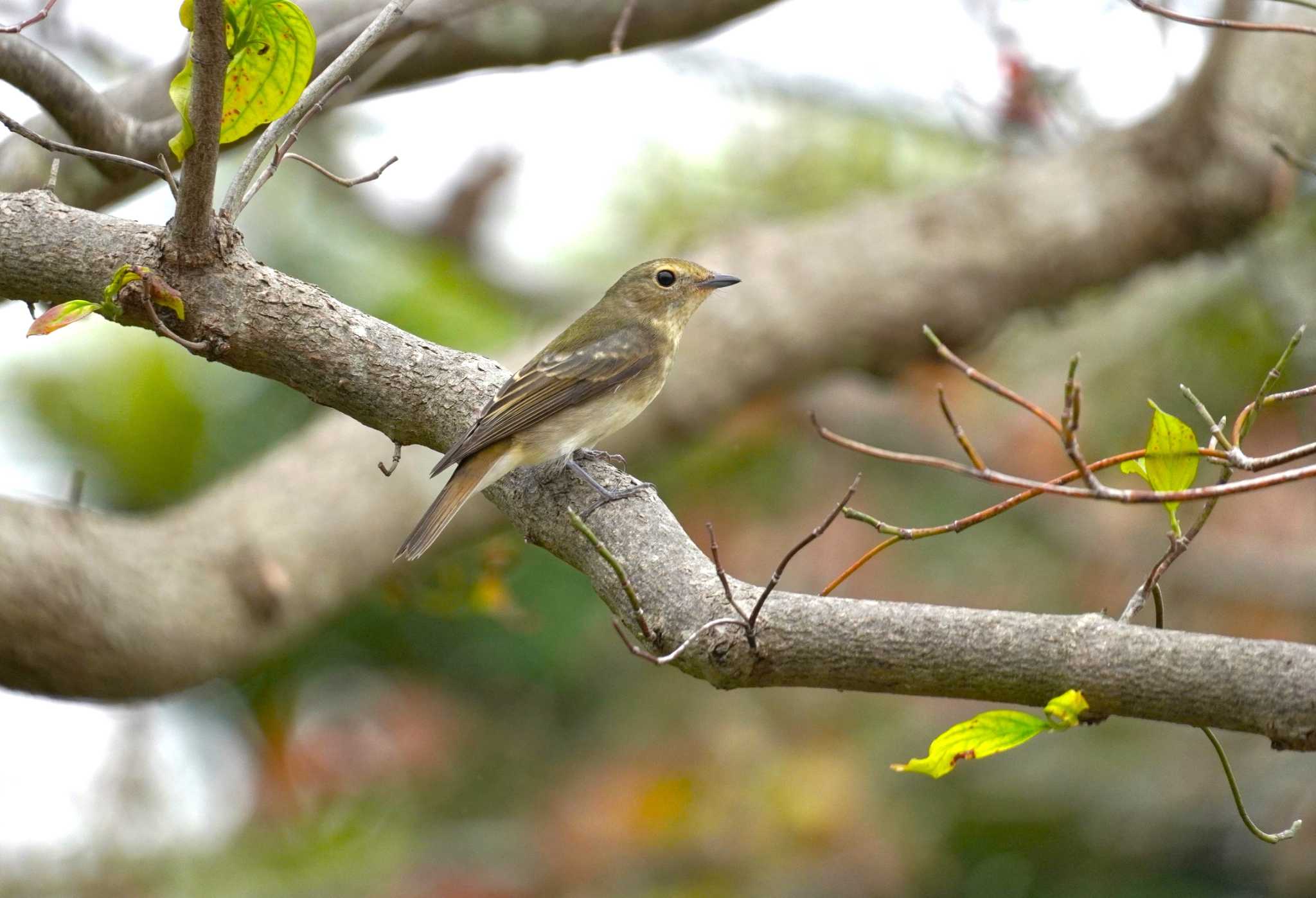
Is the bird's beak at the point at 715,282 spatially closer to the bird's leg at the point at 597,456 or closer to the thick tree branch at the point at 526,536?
the bird's leg at the point at 597,456

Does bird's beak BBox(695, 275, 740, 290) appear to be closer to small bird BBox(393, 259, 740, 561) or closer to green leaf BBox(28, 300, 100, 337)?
small bird BBox(393, 259, 740, 561)

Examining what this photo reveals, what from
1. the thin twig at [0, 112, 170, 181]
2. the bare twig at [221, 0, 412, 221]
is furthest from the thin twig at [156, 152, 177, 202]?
the bare twig at [221, 0, 412, 221]

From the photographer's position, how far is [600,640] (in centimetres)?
638

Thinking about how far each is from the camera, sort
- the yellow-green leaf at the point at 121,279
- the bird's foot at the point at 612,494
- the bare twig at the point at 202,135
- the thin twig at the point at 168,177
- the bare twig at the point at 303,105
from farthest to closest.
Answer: the bird's foot at the point at 612,494 → the bare twig at the point at 303,105 → the yellow-green leaf at the point at 121,279 → the thin twig at the point at 168,177 → the bare twig at the point at 202,135

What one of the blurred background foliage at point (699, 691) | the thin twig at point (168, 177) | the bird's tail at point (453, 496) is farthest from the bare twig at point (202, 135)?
the blurred background foliage at point (699, 691)

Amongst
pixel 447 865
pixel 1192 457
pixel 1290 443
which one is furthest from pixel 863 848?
pixel 1192 457

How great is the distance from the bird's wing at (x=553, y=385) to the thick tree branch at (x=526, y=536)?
0.22 ft

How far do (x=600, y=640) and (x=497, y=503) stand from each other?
318 cm

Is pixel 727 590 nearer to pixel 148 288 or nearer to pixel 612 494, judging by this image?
pixel 612 494

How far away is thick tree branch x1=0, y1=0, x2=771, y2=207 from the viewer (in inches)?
135

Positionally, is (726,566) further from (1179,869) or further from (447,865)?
(1179,869)

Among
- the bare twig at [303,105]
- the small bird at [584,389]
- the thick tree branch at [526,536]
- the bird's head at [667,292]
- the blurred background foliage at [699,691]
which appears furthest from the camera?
the blurred background foliage at [699,691]

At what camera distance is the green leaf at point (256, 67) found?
2342mm

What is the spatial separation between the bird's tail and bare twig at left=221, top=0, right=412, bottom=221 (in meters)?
1.09
